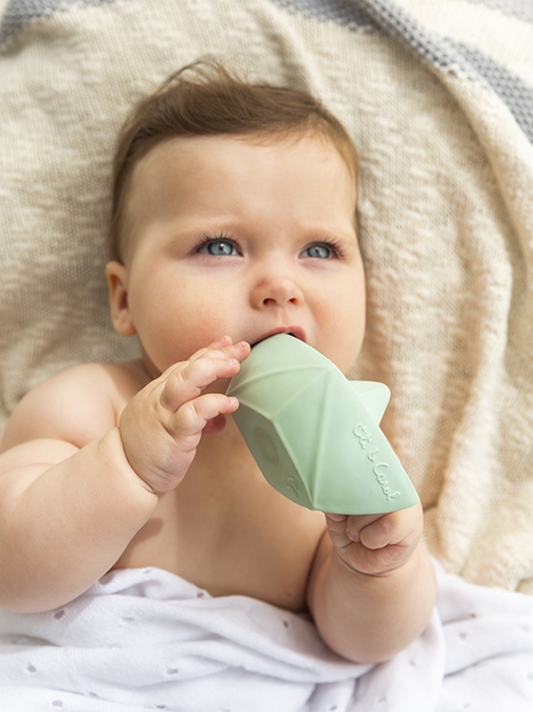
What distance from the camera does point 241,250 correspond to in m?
1.01

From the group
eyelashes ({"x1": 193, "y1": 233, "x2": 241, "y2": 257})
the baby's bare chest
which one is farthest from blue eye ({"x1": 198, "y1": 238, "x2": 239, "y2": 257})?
the baby's bare chest

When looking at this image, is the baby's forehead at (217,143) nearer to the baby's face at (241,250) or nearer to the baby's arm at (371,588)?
the baby's face at (241,250)

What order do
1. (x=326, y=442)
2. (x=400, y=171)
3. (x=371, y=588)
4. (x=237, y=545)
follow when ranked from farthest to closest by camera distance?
1. (x=400, y=171)
2. (x=237, y=545)
3. (x=371, y=588)
4. (x=326, y=442)

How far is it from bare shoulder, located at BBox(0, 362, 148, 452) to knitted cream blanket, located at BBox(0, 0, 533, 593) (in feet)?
0.86

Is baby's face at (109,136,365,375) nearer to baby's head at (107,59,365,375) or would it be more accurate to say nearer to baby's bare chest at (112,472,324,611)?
baby's head at (107,59,365,375)

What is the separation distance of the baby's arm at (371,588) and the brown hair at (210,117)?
23.7 inches

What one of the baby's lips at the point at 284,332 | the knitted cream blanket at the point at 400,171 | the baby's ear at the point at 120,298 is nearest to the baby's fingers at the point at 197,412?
the baby's lips at the point at 284,332

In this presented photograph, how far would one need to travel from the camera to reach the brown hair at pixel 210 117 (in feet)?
3.49

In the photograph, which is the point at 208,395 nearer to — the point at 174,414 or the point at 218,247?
the point at 174,414

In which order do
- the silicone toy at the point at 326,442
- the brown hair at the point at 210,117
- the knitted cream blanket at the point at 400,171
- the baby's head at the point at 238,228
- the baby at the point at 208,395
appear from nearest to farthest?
the silicone toy at the point at 326,442 < the baby at the point at 208,395 < the baby's head at the point at 238,228 < the brown hair at the point at 210,117 < the knitted cream blanket at the point at 400,171

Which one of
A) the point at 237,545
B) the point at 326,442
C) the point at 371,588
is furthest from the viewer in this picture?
the point at 237,545

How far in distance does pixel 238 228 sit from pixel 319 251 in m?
0.15

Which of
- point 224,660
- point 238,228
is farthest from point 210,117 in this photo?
point 224,660

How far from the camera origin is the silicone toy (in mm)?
748
